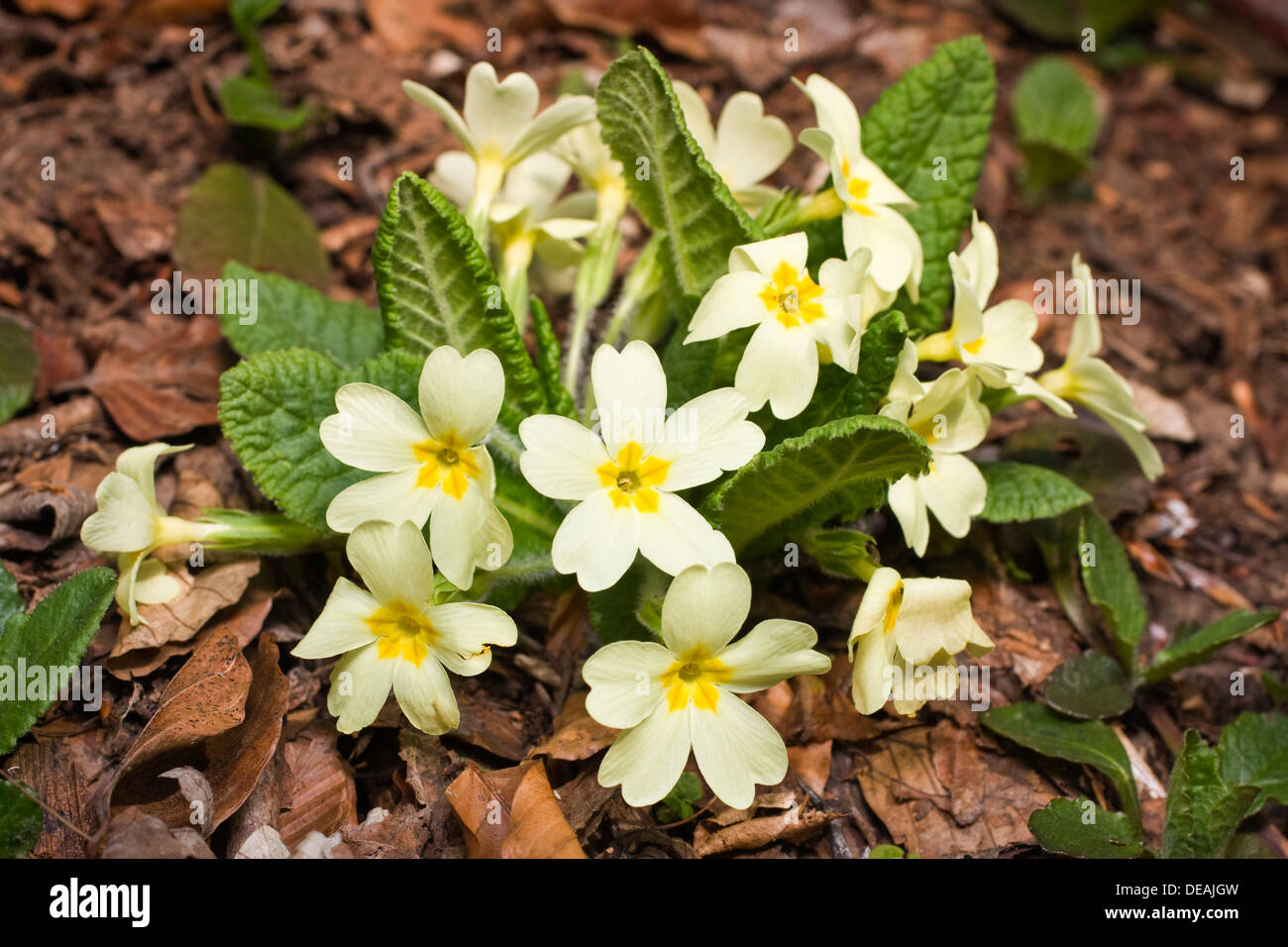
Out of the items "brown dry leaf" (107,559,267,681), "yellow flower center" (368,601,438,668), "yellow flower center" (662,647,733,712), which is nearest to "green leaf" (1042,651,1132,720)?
"yellow flower center" (662,647,733,712)

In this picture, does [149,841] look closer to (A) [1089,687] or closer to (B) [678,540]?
(B) [678,540]

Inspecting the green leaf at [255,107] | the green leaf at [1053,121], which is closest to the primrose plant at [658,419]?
the green leaf at [255,107]

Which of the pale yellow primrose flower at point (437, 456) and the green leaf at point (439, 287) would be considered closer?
the pale yellow primrose flower at point (437, 456)

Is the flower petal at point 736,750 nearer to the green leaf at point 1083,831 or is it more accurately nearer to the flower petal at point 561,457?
the flower petal at point 561,457

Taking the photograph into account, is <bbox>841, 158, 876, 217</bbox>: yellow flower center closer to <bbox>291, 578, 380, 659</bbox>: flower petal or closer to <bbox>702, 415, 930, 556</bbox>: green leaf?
<bbox>702, 415, 930, 556</bbox>: green leaf

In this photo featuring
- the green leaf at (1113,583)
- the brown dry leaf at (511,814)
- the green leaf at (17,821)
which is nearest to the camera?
the green leaf at (17,821)

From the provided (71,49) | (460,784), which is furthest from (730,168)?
(71,49)

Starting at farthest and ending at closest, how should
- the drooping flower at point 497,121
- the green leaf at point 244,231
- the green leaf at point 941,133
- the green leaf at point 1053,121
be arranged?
the green leaf at point 1053,121
the green leaf at point 244,231
the green leaf at point 941,133
the drooping flower at point 497,121

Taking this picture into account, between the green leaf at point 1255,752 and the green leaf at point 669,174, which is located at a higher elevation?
the green leaf at point 669,174
